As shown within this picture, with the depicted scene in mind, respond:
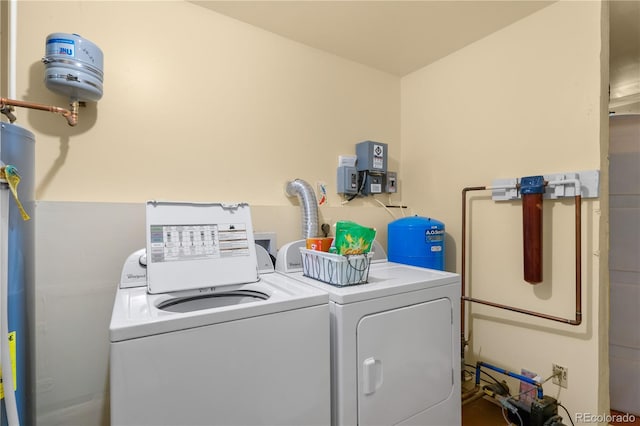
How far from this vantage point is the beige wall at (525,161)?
5.47ft

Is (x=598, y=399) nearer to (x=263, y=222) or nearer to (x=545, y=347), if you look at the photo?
(x=545, y=347)

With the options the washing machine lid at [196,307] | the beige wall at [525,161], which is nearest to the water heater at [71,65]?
the washing machine lid at [196,307]

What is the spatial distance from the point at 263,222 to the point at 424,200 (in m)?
1.34

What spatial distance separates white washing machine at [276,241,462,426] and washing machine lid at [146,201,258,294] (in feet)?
1.07

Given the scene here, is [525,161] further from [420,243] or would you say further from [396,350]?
[396,350]

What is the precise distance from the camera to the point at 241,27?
1979mm

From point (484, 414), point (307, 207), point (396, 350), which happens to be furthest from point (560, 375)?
point (307, 207)

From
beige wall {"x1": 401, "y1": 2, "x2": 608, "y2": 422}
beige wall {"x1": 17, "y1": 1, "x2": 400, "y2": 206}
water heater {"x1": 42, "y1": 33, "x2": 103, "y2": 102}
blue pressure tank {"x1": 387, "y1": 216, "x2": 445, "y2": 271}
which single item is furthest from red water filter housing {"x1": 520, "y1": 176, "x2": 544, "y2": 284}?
water heater {"x1": 42, "y1": 33, "x2": 103, "y2": 102}

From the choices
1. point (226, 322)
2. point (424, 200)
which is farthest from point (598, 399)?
point (226, 322)

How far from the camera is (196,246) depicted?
4.66 feet

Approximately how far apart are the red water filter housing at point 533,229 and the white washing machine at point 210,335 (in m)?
1.29

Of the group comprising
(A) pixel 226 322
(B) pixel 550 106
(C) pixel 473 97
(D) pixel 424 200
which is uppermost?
(C) pixel 473 97

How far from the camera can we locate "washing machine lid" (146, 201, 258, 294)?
1324mm

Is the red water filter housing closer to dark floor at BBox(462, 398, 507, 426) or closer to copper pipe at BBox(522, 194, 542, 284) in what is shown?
copper pipe at BBox(522, 194, 542, 284)
